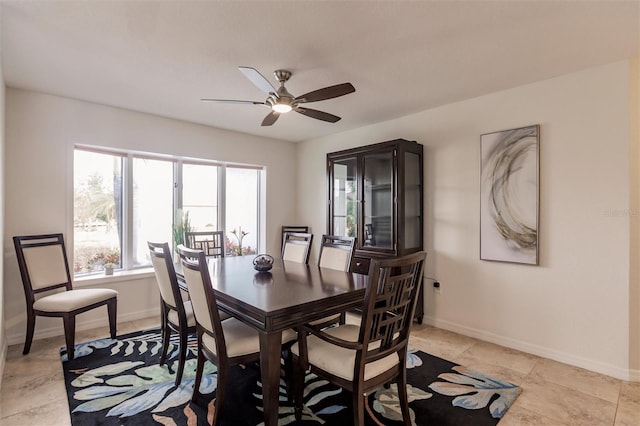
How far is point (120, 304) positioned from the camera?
12.2 feet

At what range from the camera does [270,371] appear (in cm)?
165

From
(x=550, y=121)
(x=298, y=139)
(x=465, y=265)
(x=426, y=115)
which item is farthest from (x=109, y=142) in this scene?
(x=550, y=121)

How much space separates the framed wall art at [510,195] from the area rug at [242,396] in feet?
3.97

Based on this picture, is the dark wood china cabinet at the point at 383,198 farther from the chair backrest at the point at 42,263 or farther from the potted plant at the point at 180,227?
the chair backrest at the point at 42,263

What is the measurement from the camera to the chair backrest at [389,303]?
5.17ft

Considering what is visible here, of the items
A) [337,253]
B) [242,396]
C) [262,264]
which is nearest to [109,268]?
[262,264]

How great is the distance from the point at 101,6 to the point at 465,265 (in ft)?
12.0

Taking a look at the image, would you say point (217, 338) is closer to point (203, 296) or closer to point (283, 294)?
point (203, 296)

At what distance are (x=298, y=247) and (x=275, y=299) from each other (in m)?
1.51

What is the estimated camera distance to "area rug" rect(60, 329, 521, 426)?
A: 6.44 feet

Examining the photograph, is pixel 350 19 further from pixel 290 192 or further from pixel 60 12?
pixel 290 192

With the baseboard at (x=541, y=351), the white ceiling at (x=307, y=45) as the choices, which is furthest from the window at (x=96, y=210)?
the baseboard at (x=541, y=351)

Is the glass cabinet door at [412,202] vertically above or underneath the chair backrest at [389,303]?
above

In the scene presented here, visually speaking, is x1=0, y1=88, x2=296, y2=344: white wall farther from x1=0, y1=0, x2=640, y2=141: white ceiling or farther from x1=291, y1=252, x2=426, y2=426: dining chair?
x1=291, y1=252, x2=426, y2=426: dining chair
